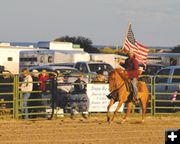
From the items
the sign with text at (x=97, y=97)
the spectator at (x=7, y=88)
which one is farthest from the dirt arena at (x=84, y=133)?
the sign with text at (x=97, y=97)

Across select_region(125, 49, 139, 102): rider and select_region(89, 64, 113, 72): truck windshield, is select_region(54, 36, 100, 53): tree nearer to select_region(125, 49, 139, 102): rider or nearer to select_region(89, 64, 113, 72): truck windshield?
select_region(89, 64, 113, 72): truck windshield

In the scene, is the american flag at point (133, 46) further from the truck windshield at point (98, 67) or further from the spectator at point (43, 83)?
the spectator at point (43, 83)

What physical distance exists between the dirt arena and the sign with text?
7.29 ft

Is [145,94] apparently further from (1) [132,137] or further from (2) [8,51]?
(2) [8,51]

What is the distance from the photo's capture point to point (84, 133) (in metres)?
13.4

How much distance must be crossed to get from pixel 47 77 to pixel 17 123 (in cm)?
285

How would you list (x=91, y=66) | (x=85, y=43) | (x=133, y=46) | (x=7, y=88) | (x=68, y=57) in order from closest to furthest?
(x=7, y=88) < (x=133, y=46) < (x=91, y=66) < (x=68, y=57) < (x=85, y=43)

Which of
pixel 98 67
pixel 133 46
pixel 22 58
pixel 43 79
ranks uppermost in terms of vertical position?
pixel 133 46

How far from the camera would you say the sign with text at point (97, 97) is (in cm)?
1942

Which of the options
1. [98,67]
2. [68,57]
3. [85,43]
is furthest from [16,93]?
[85,43]

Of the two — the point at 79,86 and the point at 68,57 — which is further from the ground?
the point at 68,57

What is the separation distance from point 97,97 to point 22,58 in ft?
69.6

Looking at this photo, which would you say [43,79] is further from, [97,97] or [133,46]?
[133,46]

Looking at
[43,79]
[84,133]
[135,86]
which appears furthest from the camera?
[43,79]
